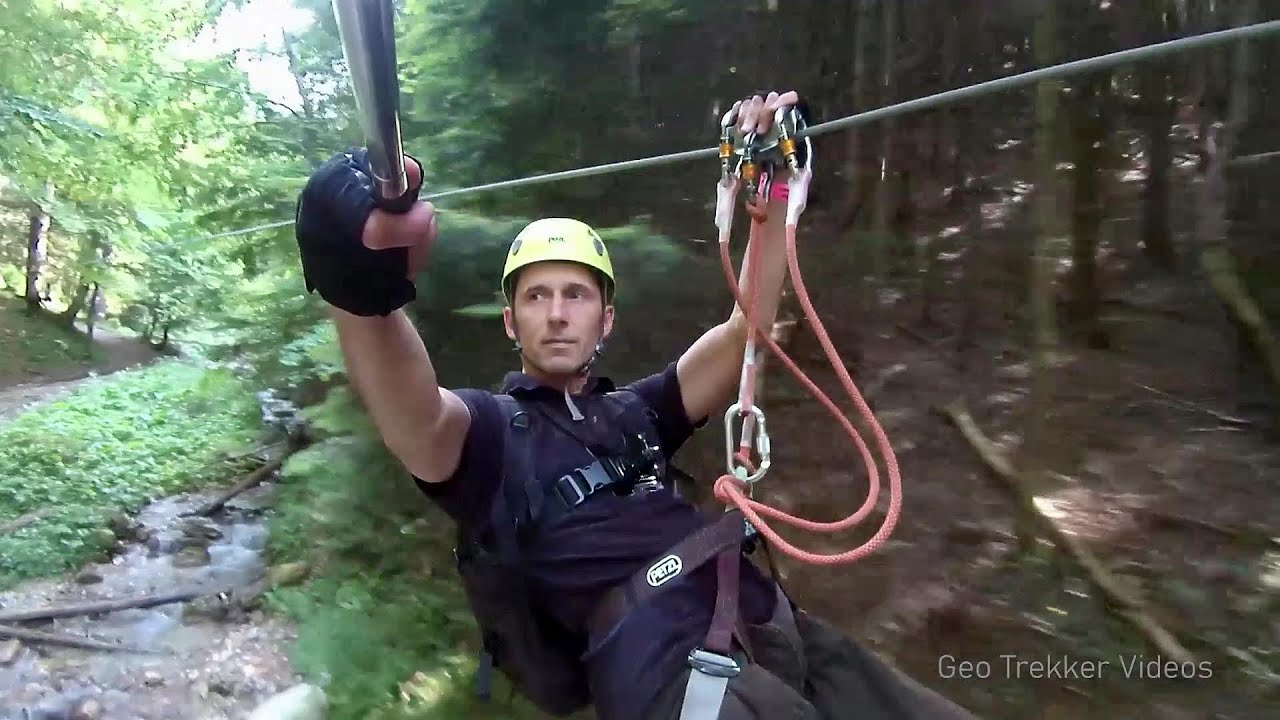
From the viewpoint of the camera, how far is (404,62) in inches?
129

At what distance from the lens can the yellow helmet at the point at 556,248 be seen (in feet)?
5.82

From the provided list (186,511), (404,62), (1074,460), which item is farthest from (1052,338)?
(186,511)

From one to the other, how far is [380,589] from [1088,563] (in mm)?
Result: 2796

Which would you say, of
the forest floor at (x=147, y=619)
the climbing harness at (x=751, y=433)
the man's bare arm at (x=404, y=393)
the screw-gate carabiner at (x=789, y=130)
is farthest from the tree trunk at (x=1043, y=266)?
the forest floor at (x=147, y=619)

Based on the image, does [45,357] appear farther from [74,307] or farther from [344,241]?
[344,241]

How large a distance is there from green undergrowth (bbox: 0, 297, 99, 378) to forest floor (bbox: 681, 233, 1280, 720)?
16250 mm

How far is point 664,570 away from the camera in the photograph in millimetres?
1472

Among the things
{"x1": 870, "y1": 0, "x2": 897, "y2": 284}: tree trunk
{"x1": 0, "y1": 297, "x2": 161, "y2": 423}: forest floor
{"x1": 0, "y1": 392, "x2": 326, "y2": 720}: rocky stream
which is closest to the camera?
{"x1": 870, "y1": 0, "x2": 897, "y2": 284}: tree trunk

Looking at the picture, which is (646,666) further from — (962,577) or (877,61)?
(877,61)

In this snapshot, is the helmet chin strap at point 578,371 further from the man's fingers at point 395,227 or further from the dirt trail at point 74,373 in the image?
the dirt trail at point 74,373

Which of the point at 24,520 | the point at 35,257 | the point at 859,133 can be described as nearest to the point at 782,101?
the point at 859,133

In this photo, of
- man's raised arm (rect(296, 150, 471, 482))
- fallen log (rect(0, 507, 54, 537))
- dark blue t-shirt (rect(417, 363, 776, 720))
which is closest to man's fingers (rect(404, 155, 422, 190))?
man's raised arm (rect(296, 150, 471, 482))

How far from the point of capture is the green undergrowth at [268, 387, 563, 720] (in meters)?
3.30

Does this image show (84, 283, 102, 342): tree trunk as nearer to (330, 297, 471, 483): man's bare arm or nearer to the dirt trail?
the dirt trail
